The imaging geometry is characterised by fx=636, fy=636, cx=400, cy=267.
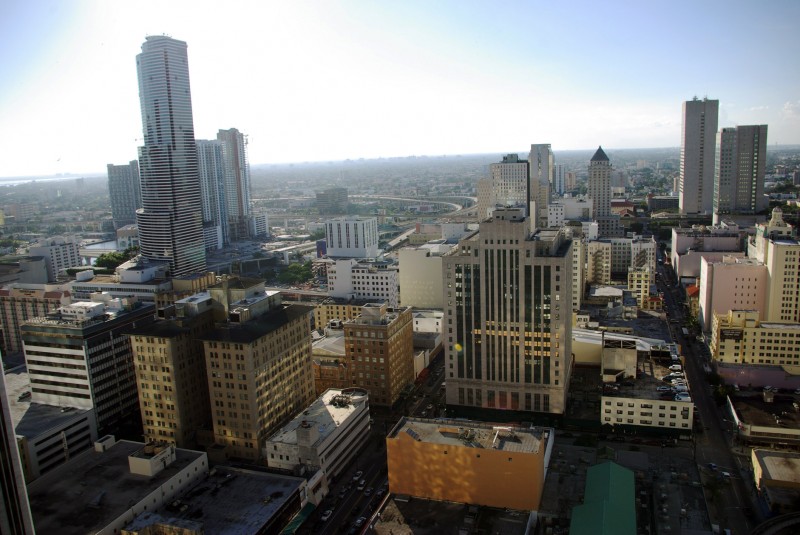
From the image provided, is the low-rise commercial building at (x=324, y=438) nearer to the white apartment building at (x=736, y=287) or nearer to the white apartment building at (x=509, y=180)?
the white apartment building at (x=736, y=287)

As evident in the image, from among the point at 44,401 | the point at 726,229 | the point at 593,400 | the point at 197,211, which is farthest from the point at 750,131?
the point at 44,401

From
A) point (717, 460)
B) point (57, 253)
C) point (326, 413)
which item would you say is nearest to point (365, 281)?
point (326, 413)

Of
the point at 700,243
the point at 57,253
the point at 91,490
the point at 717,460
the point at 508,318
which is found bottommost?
the point at 717,460

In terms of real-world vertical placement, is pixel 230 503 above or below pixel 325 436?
below

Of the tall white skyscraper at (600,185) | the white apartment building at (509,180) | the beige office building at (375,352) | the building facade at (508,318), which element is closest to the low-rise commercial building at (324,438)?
the beige office building at (375,352)

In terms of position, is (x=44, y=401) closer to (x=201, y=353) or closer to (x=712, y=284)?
(x=201, y=353)

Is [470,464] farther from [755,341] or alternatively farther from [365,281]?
[365,281]

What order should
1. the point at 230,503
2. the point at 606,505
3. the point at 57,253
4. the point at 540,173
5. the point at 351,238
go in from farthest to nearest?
the point at 540,173, the point at 351,238, the point at 57,253, the point at 230,503, the point at 606,505
